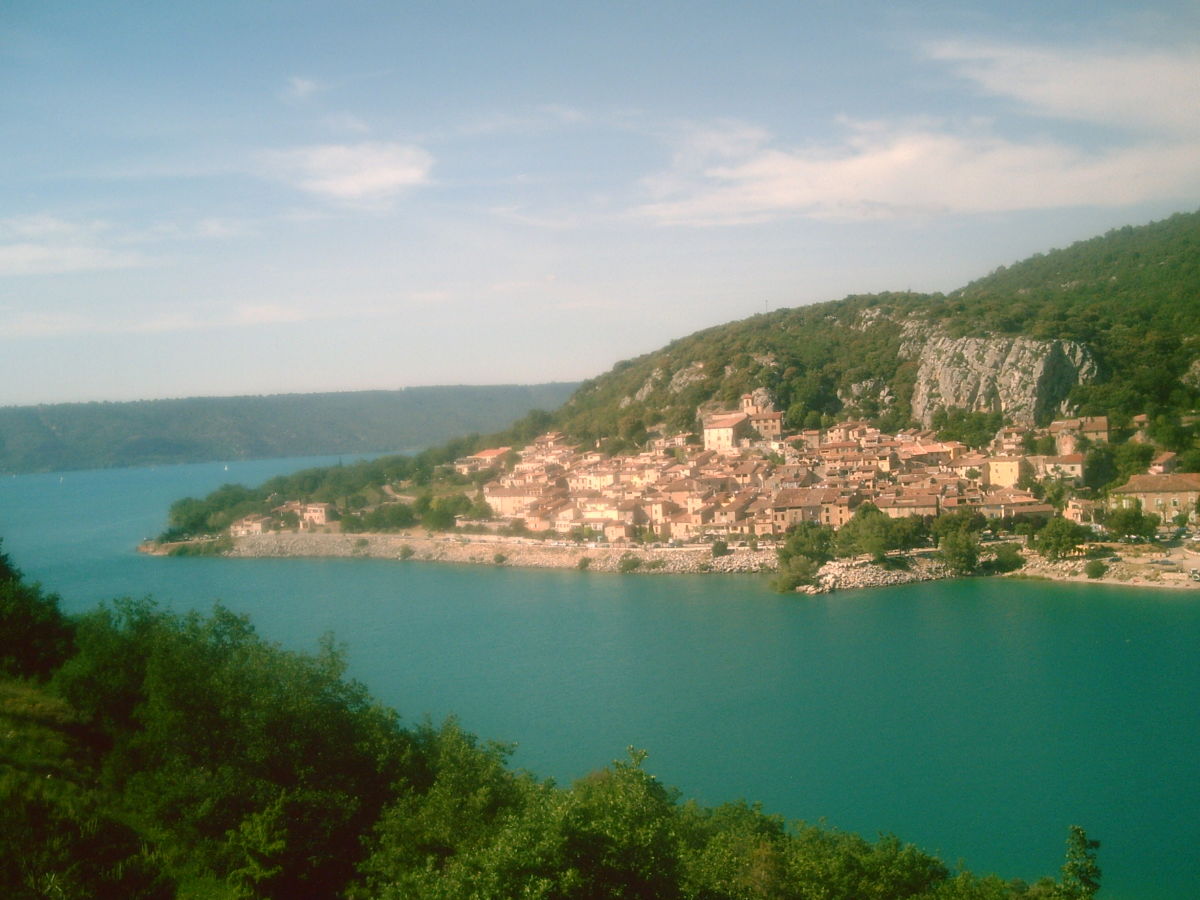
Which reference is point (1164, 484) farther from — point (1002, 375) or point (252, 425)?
point (252, 425)

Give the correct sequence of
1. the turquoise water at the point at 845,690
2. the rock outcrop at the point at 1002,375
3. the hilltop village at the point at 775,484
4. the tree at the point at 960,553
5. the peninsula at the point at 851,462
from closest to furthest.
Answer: the turquoise water at the point at 845,690
the tree at the point at 960,553
the peninsula at the point at 851,462
the hilltop village at the point at 775,484
the rock outcrop at the point at 1002,375

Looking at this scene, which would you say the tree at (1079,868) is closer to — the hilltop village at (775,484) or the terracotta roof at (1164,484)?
the hilltop village at (775,484)

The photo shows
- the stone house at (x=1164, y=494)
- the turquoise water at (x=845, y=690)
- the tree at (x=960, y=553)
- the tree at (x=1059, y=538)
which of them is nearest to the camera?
the turquoise water at (x=845, y=690)

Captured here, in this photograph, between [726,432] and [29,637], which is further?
[726,432]

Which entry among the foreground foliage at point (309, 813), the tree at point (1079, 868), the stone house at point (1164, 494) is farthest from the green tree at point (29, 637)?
the stone house at point (1164, 494)

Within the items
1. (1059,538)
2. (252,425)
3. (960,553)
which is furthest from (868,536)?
(252,425)
